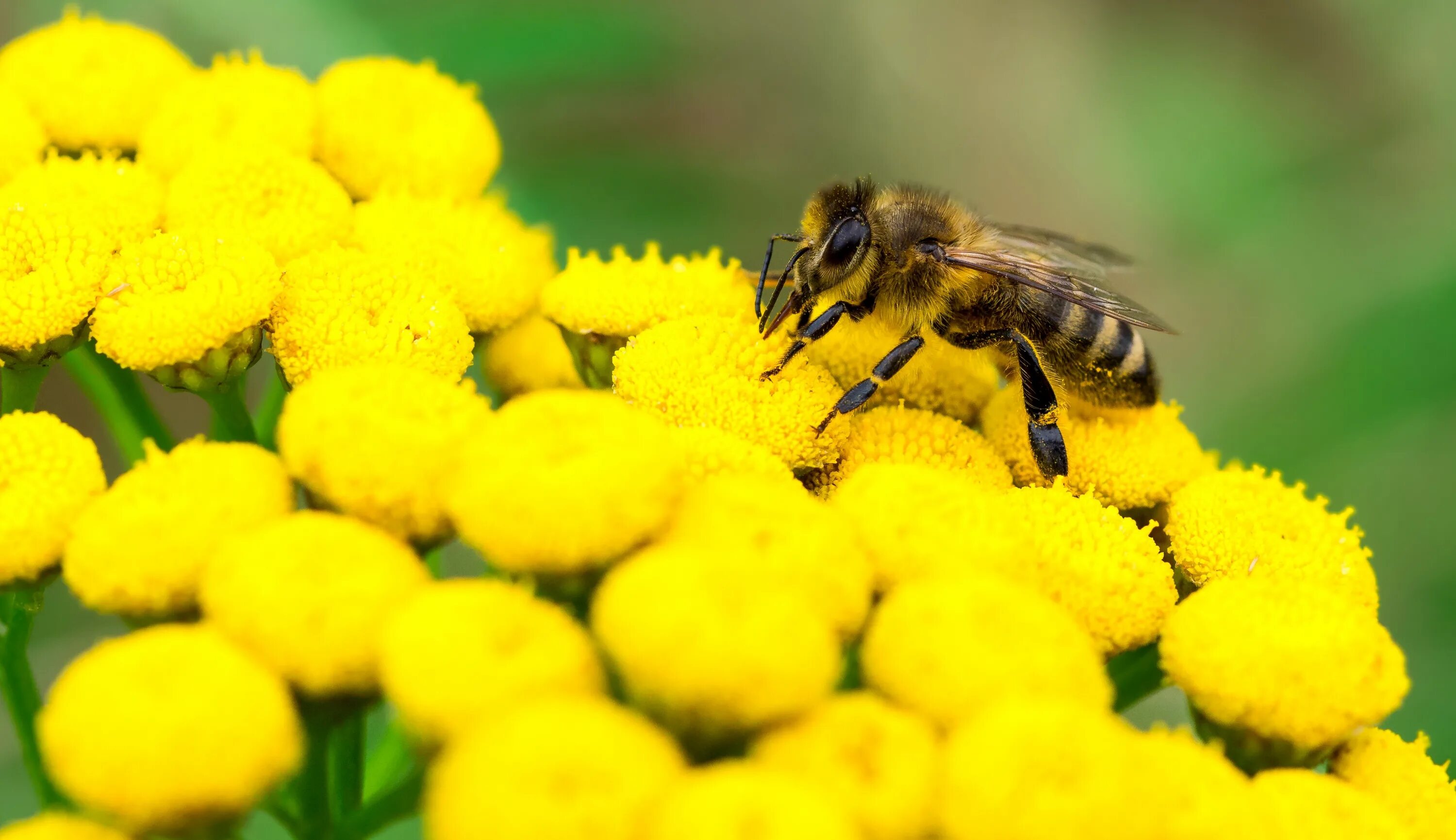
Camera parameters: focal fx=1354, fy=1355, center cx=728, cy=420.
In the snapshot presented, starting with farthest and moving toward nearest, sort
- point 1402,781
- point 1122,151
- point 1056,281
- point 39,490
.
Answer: point 1122,151 → point 1056,281 → point 1402,781 → point 39,490

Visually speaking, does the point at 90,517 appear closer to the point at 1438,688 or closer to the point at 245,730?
the point at 245,730

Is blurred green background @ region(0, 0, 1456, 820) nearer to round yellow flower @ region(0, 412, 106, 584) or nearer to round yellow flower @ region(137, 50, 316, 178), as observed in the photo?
round yellow flower @ region(137, 50, 316, 178)

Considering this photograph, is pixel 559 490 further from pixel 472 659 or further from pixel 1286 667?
pixel 1286 667

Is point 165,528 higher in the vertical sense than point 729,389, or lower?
lower

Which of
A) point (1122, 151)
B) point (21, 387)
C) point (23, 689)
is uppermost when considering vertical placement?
point (1122, 151)

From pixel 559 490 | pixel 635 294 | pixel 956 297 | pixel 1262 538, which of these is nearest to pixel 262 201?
pixel 635 294

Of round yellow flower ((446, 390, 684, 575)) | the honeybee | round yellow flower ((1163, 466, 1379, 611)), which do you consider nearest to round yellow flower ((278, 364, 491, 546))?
round yellow flower ((446, 390, 684, 575))
